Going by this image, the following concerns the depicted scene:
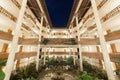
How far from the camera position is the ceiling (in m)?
32.3

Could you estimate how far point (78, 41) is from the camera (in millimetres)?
9992

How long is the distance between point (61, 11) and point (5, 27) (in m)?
29.4

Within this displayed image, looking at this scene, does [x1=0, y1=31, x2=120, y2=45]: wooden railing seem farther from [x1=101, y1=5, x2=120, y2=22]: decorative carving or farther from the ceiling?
the ceiling

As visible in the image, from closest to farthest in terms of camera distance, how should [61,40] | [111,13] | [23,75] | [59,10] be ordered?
[23,75]
[111,13]
[61,40]
[59,10]

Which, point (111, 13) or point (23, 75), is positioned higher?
point (111, 13)

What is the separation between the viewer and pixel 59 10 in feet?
116

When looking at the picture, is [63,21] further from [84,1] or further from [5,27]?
[5,27]

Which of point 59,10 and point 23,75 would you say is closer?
point 23,75

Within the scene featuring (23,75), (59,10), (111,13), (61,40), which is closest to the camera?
(23,75)

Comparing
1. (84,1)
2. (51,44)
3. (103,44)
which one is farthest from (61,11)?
(103,44)

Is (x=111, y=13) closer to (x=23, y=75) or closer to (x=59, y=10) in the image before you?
(x=23, y=75)

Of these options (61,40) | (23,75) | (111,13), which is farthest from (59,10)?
(23,75)

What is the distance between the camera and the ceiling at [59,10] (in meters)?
32.3

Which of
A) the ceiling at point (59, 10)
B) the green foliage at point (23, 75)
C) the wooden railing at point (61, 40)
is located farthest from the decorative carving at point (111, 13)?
the ceiling at point (59, 10)
